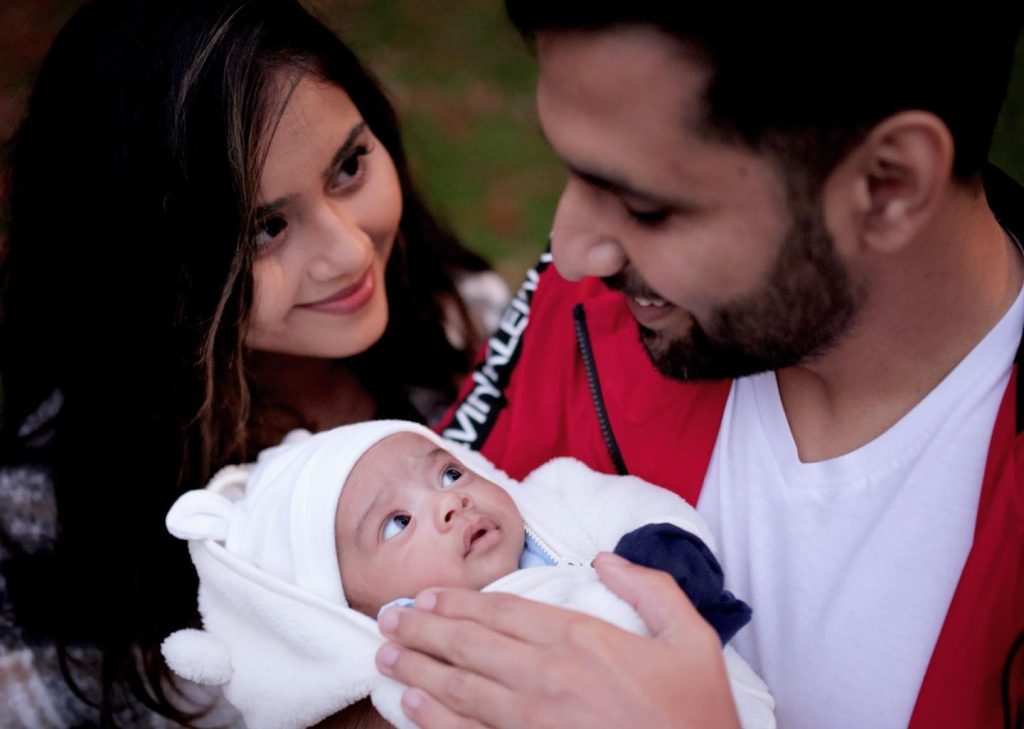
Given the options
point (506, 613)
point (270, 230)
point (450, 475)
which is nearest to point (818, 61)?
point (506, 613)

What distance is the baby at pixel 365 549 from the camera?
1.89m

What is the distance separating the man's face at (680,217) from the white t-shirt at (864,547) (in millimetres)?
225

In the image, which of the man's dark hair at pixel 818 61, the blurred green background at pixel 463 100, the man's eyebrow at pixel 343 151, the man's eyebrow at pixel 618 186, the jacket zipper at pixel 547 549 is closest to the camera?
the man's dark hair at pixel 818 61

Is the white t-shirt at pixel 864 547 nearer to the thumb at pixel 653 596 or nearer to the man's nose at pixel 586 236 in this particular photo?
the thumb at pixel 653 596

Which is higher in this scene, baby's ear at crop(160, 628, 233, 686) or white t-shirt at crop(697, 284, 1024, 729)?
white t-shirt at crop(697, 284, 1024, 729)

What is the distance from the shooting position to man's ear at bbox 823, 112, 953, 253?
1.49 metres

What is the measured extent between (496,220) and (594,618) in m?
3.37

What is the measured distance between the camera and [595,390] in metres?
2.12

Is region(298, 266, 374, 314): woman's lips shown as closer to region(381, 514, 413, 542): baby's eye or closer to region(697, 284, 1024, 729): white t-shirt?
region(381, 514, 413, 542): baby's eye

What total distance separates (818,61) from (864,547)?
837mm

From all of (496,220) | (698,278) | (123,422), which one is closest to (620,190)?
(698,278)

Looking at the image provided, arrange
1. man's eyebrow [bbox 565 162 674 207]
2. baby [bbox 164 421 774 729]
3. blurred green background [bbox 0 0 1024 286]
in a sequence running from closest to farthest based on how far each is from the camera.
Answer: man's eyebrow [bbox 565 162 674 207] < baby [bbox 164 421 774 729] < blurred green background [bbox 0 0 1024 286]

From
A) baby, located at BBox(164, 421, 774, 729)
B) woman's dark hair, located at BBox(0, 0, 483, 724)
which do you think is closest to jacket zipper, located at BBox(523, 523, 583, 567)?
baby, located at BBox(164, 421, 774, 729)

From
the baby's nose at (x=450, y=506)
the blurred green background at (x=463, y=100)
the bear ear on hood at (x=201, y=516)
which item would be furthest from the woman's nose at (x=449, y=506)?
the blurred green background at (x=463, y=100)
